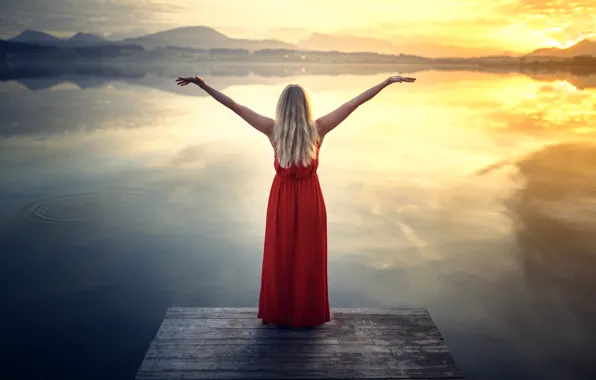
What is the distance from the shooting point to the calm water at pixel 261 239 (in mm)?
7020

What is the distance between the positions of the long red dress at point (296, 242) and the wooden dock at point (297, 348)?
1.27ft

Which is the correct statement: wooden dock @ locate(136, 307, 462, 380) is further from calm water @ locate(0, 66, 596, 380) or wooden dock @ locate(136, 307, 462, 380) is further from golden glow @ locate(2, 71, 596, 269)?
golden glow @ locate(2, 71, 596, 269)

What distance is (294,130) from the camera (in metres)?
4.27

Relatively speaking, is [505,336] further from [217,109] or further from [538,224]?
[217,109]

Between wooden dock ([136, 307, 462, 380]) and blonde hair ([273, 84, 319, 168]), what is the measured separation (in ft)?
5.79

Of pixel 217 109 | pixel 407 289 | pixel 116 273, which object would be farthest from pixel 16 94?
pixel 407 289

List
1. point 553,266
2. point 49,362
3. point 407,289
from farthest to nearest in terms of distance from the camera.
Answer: point 553,266 < point 407,289 < point 49,362

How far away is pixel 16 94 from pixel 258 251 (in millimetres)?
41504

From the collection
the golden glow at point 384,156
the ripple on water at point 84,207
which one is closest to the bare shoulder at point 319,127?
the golden glow at point 384,156

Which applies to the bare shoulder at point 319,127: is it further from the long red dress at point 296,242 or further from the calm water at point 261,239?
the calm water at point 261,239

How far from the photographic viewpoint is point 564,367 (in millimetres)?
6465

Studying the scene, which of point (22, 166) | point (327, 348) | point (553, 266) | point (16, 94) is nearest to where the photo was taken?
point (327, 348)

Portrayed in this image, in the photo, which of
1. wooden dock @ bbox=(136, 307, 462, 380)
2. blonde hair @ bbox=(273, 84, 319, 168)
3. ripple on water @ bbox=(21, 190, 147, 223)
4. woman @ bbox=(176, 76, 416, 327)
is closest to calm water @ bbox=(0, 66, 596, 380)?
ripple on water @ bbox=(21, 190, 147, 223)

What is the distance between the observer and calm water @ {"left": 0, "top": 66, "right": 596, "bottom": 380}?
276 inches
